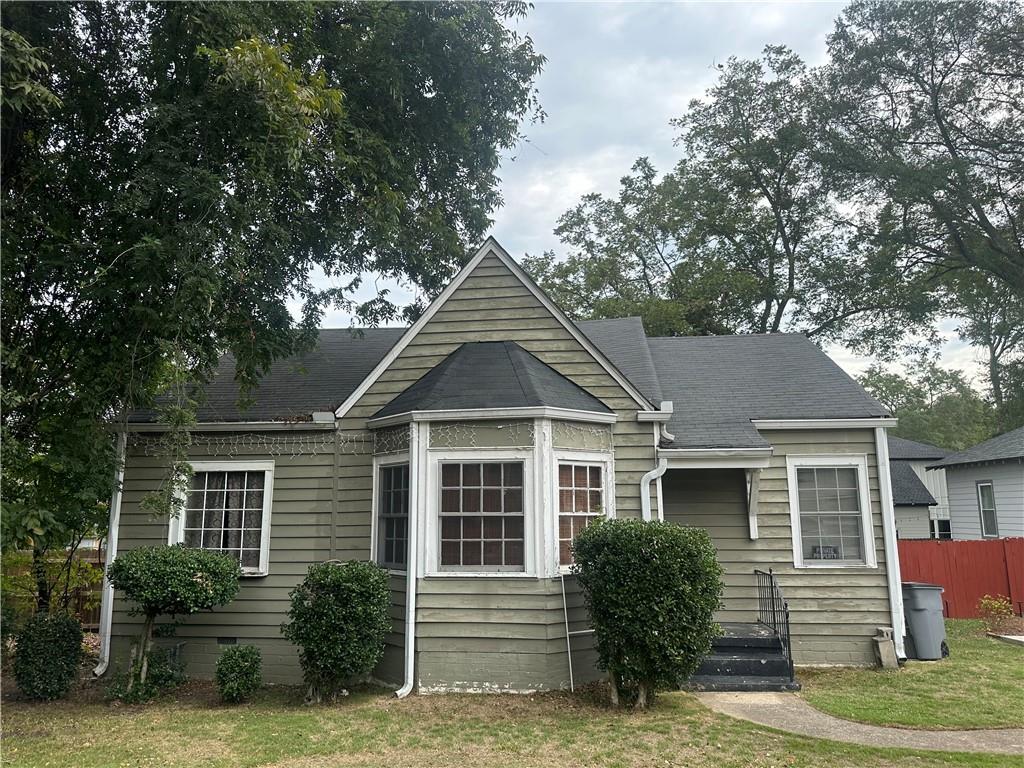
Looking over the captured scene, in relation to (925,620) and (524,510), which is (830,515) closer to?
(925,620)

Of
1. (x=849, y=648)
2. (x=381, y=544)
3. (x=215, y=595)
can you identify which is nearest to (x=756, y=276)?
(x=849, y=648)

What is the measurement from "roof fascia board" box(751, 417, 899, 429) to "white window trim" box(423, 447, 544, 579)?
3.61 meters

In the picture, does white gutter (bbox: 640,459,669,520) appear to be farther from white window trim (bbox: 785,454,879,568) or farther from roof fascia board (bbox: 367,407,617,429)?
white window trim (bbox: 785,454,879,568)

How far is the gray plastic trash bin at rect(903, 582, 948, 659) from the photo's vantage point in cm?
923

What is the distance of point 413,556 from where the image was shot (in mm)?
7918

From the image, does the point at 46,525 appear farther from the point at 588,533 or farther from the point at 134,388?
the point at 588,533

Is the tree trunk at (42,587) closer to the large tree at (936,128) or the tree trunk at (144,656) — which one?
the tree trunk at (144,656)

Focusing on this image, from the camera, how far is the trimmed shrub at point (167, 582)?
7.77m

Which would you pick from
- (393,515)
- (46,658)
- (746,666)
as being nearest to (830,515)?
(746,666)

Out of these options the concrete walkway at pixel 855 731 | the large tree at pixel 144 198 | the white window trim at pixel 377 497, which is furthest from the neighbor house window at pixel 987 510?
the large tree at pixel 144 198

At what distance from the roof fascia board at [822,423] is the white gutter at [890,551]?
0.61ft

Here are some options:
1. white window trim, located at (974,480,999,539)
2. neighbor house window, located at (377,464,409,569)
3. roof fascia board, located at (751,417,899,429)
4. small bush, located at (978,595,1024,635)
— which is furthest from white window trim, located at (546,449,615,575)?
white window trim, located at (974,480,999,539)

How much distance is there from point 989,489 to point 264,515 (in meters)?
18.5

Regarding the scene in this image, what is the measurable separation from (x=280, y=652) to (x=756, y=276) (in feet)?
74.9
